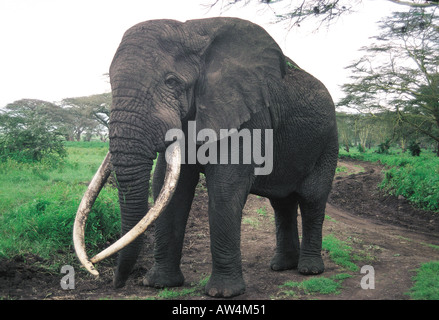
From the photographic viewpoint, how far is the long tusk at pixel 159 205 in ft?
11.0

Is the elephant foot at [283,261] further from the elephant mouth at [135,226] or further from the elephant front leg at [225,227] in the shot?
the elephant mouth at [135,226]

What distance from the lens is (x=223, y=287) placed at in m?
3.99

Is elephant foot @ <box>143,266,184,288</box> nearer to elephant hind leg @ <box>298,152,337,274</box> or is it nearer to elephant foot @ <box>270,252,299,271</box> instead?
elephant foot @ <box>270,252,299,271</box>

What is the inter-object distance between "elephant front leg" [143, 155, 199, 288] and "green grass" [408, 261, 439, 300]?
246 centimetres

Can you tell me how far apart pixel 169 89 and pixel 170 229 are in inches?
61.8

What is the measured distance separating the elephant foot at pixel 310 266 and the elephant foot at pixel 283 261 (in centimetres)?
25

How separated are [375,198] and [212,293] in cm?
1037

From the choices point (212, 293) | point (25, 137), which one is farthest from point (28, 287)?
point (25, 137)

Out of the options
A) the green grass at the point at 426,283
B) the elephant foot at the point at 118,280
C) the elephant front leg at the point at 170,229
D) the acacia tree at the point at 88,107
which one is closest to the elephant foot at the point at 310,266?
the green grass at the point at 426,283

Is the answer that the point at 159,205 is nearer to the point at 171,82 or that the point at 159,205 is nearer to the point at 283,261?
the point at 171,82

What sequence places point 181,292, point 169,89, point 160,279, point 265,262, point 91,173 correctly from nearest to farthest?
1. point 169,89
2. point 181,292
3. point 160,279
4. point 265,262
5. point 91,173

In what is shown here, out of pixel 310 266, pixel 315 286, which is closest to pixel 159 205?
pixel 315 286
